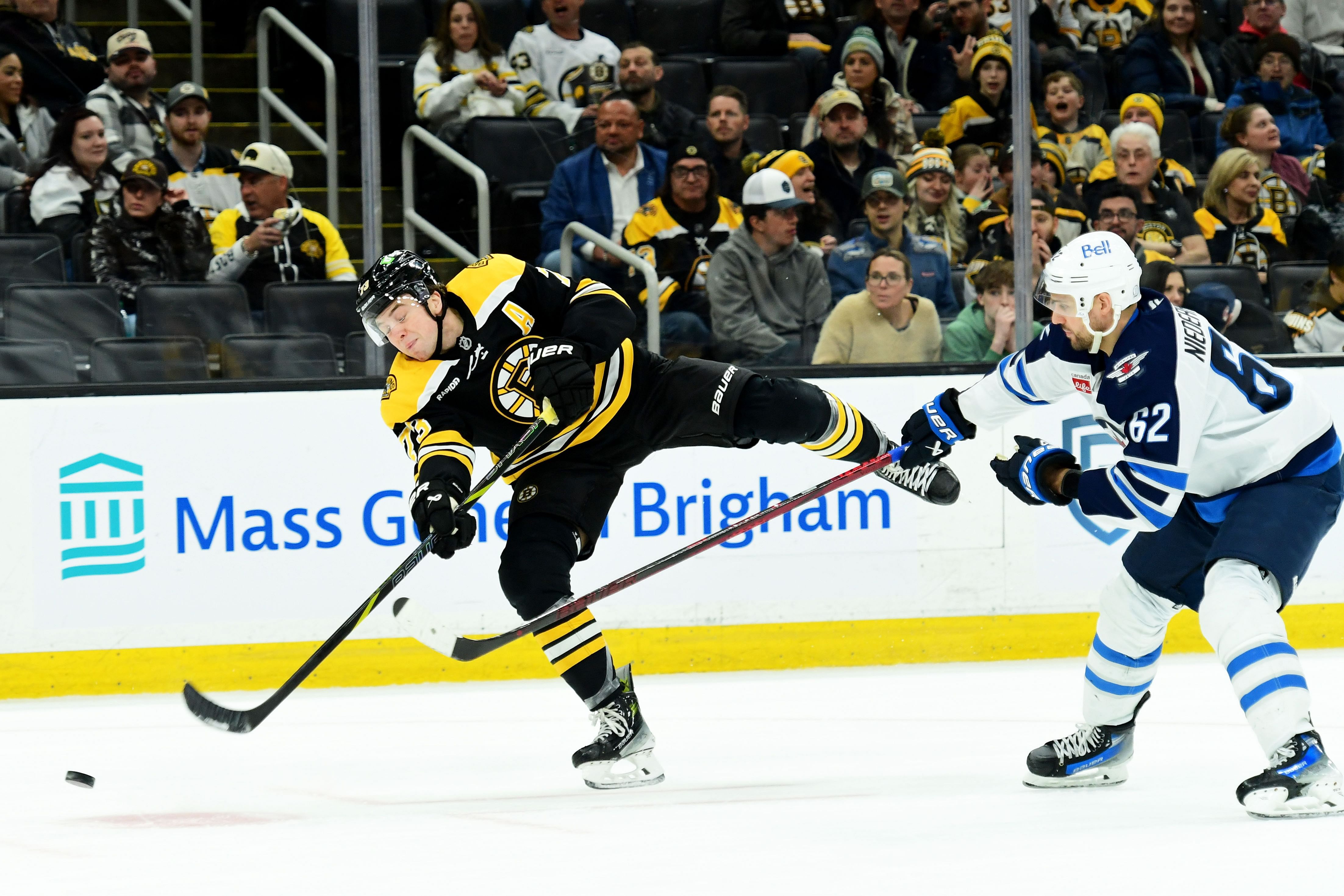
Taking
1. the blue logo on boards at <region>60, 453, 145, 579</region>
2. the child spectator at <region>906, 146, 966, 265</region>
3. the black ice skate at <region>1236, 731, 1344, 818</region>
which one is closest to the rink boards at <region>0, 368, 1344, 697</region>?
the blue logo on boards at <region>60, 453, 145, 579</region>

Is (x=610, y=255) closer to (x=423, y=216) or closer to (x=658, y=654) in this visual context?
(x=423, y=216)

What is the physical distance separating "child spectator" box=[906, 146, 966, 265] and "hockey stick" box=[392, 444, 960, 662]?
154 centimetres

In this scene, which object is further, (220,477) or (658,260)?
(658,260)

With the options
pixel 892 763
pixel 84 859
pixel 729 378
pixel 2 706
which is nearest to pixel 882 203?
pixel 729 378

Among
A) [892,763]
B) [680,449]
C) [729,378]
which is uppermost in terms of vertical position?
[729,378]

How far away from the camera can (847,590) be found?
5043 millimetres

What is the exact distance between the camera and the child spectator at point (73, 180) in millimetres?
4828

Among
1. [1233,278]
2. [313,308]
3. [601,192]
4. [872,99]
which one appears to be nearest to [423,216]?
[313,308]

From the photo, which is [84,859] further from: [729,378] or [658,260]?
[658,260]

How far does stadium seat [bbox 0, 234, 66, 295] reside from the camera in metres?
4.70

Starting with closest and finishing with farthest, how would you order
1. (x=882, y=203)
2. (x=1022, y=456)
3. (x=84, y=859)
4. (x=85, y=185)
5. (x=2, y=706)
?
(x=84, y=859) < (x=1022, y=456) < (x=2, y=706) < (x=85, y=185) < (x=882, y=203)

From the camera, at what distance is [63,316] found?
4.70 m

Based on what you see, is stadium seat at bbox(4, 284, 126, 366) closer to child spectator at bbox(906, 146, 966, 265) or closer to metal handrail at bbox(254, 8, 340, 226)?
metal handrail at bbox(254, 8, 340, 226)

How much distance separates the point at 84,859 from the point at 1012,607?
3076 mm
